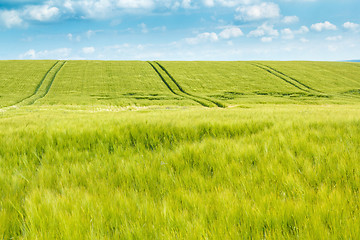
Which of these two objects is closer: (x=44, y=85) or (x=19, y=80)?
(x=44, y=85)

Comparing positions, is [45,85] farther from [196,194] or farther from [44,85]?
[196,194]

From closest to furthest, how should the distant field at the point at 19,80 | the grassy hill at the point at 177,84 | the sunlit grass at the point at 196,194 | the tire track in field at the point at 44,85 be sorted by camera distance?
the sunlit grass at the point at 196,194
the tire track in field at the point at 44,85
the grassy hill at the point at 177,84
the distant field at the point at 19,80

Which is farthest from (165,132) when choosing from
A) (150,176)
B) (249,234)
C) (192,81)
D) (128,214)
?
(192,81)

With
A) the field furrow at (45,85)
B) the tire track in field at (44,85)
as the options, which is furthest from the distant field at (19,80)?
the field furrow at (45,85)

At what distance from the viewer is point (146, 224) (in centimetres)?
125

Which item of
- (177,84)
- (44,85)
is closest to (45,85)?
(44,85)

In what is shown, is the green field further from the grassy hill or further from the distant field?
the distant field

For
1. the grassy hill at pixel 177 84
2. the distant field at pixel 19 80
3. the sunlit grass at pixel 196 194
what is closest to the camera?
the sunlit grass at pixel 196 194

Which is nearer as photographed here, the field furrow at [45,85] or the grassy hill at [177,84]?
the field furrow at [45,85]

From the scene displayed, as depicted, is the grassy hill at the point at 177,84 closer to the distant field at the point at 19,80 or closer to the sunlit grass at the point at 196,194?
the distant field at the point at 19,80

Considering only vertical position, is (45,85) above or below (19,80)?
below

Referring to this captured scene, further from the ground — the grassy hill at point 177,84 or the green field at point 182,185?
the grassy hill at point 177,84

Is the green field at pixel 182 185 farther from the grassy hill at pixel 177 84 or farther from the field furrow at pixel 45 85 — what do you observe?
the field furrow at pixel 45 85

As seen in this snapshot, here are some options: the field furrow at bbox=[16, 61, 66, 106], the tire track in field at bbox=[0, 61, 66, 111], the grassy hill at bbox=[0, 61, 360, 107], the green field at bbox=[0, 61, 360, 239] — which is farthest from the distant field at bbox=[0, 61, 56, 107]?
the green field at bbox=[0, 61, 360, 239]
